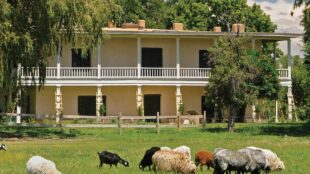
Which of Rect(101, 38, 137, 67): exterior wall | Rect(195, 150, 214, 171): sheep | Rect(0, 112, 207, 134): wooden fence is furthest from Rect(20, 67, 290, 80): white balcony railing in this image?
Rect(195, 150, 214, 171): sheep

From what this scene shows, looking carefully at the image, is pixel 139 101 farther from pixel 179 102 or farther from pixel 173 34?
pixel 173 34

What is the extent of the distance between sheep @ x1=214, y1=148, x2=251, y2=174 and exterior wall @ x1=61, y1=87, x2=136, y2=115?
32060 mm

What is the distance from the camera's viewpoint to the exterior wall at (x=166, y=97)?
47.8m

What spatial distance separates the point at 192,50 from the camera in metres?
48.8

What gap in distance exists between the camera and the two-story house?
44906 mm

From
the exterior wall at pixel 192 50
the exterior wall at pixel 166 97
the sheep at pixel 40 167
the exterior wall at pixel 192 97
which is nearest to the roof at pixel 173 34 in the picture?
the exterior wall at pixel 192 50

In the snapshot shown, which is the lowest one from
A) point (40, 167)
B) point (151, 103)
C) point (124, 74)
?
point (40, 167)

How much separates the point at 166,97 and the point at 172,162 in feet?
105

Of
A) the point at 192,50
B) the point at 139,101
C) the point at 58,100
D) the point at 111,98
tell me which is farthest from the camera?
the point at 192,50

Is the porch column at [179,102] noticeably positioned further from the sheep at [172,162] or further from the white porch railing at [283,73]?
the sheep at [172,162]

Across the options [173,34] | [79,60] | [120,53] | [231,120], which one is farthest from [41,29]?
[120,53]

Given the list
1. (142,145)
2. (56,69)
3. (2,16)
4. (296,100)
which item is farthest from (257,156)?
(296,100)

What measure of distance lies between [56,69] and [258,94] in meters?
15.0

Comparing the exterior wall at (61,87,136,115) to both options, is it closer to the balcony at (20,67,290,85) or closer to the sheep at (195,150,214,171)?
the balcony at (20,67,290,85)
